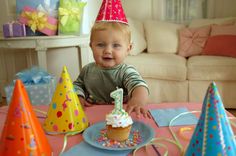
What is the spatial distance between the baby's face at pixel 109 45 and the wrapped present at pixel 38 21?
4.22ft

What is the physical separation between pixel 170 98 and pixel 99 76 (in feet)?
5.00

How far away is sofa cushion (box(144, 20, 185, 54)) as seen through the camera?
2973 mm

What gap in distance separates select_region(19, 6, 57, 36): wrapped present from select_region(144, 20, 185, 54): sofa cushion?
3.77 feet

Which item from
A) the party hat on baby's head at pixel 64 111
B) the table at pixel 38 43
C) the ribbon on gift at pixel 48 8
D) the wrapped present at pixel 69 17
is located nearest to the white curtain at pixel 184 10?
the wrapped present at pixel 69 17

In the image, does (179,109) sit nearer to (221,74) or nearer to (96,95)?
(96,95)

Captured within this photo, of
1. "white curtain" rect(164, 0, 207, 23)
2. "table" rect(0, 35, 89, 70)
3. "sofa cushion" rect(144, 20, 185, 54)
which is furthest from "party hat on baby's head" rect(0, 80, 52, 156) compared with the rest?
"white curtain" rect(164, 0, 207, 23)

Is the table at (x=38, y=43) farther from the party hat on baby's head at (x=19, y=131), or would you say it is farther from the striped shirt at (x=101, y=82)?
the party hat on baby's head at (x=19, y=131)

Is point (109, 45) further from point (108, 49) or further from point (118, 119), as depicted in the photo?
point (118, 119)

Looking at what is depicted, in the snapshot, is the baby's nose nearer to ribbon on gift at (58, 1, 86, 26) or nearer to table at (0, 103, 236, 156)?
table at (0, 103, 236, 156)

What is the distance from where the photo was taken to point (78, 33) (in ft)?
8.04

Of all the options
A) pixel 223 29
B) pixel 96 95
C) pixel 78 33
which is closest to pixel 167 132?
pixel 96 95

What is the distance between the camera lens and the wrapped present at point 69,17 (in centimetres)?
233

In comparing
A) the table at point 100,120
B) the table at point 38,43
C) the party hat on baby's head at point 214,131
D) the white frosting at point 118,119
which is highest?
the table at point 38,43

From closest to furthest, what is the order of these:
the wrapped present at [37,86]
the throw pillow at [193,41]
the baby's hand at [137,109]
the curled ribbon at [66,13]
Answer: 1. the baby's hand at [137,109]
2. the wrapped present at [37,86]
3. the curled ribbon at [66,13]
4. the throw pillow at [193,41]
